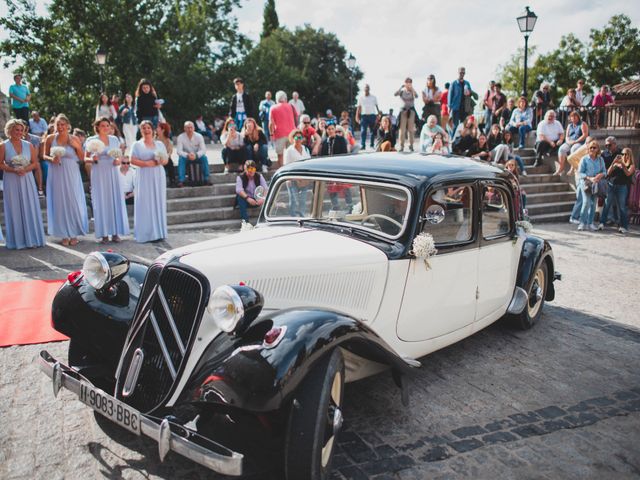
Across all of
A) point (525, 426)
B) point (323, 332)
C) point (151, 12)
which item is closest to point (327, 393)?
point (323, 332)

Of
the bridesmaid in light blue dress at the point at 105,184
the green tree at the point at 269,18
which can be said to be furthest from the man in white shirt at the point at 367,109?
the green tree at the point at 269,18

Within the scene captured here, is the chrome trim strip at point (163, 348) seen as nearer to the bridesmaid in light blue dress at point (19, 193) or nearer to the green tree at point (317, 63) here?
the bridesmaid in light blue dress at point (19, 193)

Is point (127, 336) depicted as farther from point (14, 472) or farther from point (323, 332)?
point (323, 332)

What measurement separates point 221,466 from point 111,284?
1.86 meters

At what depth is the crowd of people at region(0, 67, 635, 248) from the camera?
27.7ft

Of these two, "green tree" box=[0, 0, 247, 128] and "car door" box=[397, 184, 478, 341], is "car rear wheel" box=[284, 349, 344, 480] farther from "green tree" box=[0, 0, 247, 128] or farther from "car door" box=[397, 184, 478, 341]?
"green tree" box=[0, 0, 247, 128]

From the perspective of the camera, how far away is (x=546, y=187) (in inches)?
593

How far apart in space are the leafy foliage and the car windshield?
49367 mm

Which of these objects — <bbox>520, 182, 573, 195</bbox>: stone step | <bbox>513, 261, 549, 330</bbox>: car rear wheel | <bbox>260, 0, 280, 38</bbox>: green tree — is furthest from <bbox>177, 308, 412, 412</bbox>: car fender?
<bbox>260, 0, 280, 38</bbox>: green tree

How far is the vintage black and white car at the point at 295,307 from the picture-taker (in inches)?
105

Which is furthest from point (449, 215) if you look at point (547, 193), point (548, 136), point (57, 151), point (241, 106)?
point (548, 136)

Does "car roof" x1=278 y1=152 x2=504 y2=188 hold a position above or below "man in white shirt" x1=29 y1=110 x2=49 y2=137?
below

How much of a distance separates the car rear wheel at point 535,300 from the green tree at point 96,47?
28.3 m

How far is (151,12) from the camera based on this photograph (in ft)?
104
